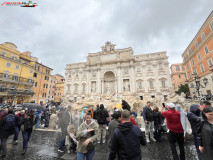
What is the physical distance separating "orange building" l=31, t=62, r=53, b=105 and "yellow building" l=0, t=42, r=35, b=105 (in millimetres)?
1376

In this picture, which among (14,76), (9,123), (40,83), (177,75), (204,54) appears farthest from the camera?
(177,75)

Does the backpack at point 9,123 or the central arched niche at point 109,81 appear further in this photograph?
the central arched niche at point 109,81

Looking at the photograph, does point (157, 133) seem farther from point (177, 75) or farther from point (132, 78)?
point (177, 75)

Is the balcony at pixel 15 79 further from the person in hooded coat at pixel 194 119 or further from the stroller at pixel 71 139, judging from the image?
the person in hooded coat at pixel 194 119

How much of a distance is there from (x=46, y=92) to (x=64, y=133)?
28893mm

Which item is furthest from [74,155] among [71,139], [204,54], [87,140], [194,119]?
[204,54]

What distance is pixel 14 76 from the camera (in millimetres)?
21469

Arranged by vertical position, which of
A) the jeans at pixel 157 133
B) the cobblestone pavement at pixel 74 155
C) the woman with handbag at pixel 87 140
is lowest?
the cobblestone pavement at pixel 74 155

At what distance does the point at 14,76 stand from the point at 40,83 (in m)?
6.00

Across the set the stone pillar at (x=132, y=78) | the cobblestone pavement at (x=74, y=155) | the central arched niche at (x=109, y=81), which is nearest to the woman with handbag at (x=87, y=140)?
the cobblestone pavement at (x=74, y=155)

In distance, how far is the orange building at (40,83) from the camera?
25.6 meters

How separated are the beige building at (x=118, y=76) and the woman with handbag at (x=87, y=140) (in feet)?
62.9

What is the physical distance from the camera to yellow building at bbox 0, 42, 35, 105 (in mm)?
19562

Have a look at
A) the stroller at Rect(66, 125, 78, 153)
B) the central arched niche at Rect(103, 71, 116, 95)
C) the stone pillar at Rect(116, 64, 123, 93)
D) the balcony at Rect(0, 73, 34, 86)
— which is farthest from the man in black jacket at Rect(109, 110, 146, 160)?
the balcony at Rect(0, 73, 34, 86)
